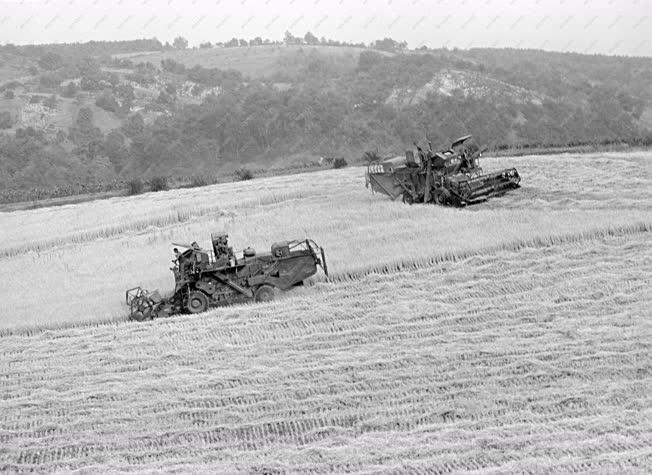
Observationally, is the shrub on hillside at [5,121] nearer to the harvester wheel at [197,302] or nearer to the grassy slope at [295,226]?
the grassy slope at [295,226]

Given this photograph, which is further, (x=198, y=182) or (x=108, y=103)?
(x=108, y=103)

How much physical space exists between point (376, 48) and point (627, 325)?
308 ft

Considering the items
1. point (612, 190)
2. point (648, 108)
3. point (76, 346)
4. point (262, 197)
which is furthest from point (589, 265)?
point (648, 108)

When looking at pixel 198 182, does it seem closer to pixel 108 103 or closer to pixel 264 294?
pixel 264 294

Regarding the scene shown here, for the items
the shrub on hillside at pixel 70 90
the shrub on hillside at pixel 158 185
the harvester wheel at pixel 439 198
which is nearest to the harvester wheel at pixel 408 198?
the harvester wheel at pixel 439 198

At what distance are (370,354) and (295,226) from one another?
432 inches

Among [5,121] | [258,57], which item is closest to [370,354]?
[5,121]

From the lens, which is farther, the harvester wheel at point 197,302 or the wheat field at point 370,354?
the harvester wheel at point 197,302

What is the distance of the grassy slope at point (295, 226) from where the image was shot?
21016 millimetres

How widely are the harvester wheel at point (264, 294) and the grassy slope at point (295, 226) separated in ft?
6.37

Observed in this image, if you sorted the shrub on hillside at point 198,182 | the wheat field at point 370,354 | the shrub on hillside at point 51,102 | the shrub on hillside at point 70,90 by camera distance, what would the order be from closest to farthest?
the wheat field at point 370,354 → the shrub on hillside at point 198,182 → the shrub on hillside at point 51,102 → the shrub on hillside at point 70,90

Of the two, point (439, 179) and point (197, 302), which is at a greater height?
point (439, 179)

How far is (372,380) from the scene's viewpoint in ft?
45.5

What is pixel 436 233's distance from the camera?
22.6m
